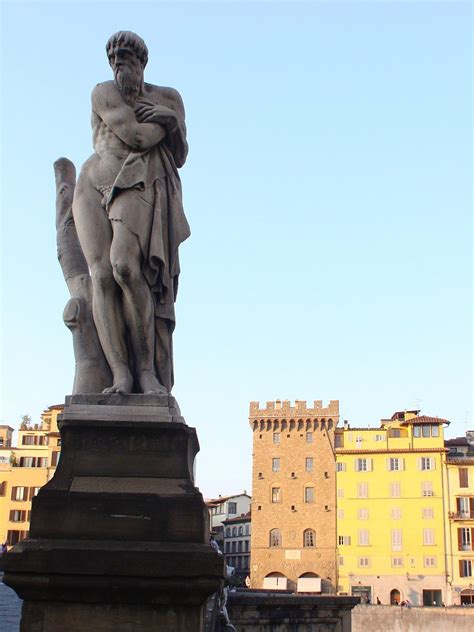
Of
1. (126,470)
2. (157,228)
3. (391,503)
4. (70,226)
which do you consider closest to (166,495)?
(126,470)

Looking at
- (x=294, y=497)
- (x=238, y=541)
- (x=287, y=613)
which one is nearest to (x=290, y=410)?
(x=294, y=497)

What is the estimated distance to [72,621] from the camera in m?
5.35

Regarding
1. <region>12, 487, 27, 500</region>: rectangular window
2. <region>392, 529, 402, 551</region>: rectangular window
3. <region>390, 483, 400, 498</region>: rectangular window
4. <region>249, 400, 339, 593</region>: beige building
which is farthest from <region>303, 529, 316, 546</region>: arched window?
<region>12, 487, 27, 500</region>: rectangular window

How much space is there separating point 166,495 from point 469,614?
3459 centimetres

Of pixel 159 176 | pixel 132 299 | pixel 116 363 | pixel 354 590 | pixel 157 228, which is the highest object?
pixel 159 176

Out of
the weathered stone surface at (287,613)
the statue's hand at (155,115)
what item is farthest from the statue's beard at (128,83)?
the weathered stone surface at (287,613)

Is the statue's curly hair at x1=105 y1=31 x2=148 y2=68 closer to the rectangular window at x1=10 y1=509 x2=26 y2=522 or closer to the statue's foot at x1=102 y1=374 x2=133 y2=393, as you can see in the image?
the statue's foot at x1=102 y1=374 x2=133 y2=393

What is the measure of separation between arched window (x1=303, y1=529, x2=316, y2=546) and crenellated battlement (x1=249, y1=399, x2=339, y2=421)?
429 inches

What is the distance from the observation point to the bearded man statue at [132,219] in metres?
6.40

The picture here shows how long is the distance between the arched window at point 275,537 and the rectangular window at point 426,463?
15346mm

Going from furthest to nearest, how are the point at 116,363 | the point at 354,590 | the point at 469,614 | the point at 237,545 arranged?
the point at 237,545 → the point at 354,590 → the point at 469,614 → the point at 116,363

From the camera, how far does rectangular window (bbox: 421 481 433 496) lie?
Result: 6815 cm

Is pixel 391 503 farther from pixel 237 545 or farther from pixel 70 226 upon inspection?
pixel 70 226

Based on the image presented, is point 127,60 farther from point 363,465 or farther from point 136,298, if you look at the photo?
point 363,465
